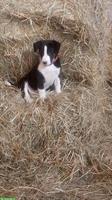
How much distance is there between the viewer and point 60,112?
4043 millimetres

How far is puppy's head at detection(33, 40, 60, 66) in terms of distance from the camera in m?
4.05

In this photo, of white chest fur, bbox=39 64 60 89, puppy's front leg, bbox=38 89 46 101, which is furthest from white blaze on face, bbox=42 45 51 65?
puppy's front leg, bbox=38 89 46 101

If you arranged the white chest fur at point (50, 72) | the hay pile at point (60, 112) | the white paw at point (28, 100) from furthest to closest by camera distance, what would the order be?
the white chest fur at point (50, 72), the white paw at point (28, 100), the hay pile at point (60, 112)

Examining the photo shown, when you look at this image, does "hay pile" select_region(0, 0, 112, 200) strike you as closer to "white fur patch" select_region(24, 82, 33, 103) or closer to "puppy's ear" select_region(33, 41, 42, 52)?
"white fur patch" select_region(24, 82, 33, 103)

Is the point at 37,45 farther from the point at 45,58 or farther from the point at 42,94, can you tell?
the point at 42,94

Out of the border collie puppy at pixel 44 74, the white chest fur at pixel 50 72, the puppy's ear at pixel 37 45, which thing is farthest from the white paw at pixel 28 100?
the puppy's ear at pixel 37 45

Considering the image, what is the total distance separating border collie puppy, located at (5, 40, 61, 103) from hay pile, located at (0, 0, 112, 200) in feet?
0.30

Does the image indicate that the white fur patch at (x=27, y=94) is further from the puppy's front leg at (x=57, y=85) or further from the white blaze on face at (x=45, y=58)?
the white blaze on face at (x=45, y=58)

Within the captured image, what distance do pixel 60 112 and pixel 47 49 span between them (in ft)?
1.79

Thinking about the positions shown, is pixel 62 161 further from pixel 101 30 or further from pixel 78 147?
pixel 101 30

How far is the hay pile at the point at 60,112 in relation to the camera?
3750 millimetres

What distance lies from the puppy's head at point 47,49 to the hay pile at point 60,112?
213 mm

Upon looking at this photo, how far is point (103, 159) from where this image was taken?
13.2 feet

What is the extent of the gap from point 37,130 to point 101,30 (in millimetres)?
1209
